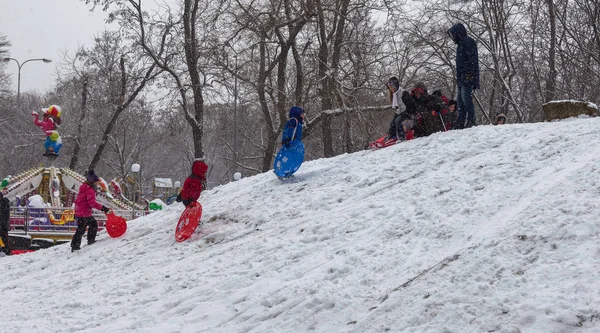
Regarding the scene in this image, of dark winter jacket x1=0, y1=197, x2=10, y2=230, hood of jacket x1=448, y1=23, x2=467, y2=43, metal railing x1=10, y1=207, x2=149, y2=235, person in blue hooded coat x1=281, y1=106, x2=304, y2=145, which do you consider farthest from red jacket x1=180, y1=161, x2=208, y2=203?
metal railing x1=10, y1=207, x2=149, y2=235

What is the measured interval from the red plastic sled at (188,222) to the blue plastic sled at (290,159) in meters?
1.90

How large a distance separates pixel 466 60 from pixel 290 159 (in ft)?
13.7

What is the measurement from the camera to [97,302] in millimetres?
7238

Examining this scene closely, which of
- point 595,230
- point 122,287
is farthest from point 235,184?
point 595,230

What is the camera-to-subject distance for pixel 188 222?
32.4 ft

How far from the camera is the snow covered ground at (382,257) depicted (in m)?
4.61

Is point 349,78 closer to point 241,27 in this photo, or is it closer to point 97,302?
point 241,27

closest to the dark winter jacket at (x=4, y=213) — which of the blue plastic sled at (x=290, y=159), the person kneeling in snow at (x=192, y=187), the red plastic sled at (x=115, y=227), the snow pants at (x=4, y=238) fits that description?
the snow pants at (x=4, y=238)

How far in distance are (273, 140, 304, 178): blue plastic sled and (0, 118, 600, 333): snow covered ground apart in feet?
0.71

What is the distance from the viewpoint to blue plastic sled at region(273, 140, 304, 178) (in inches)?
426

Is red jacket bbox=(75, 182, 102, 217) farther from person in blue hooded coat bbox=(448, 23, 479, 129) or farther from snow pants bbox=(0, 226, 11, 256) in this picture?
person in blue hooded coat bbox=(448, 23, 479, 129)

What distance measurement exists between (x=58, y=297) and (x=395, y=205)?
17.1 ft

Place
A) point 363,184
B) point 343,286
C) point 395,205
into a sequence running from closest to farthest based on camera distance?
point 343,286
point 395,205
point 363,184

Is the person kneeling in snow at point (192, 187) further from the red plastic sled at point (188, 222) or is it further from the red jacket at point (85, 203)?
the red jacket at point (85, 203)
